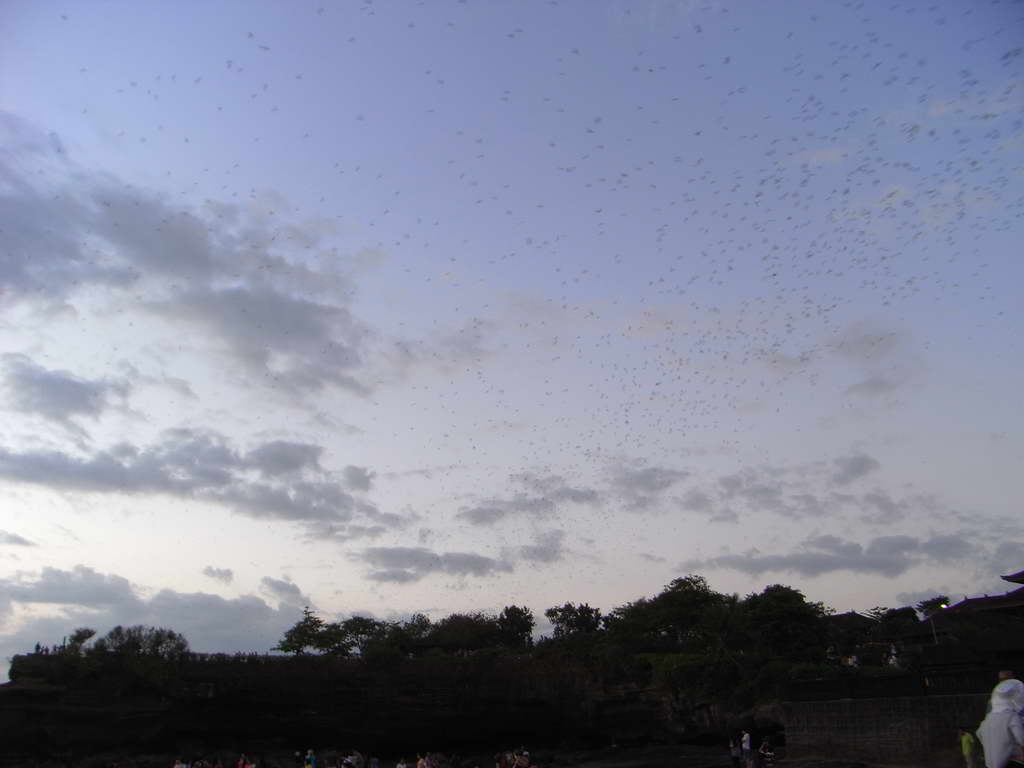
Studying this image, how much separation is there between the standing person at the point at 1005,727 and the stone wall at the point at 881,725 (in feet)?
66.7

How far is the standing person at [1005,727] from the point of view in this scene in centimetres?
601

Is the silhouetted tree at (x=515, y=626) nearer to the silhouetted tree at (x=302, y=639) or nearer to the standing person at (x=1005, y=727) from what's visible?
the silhouetted tree at (x=302, y=639)

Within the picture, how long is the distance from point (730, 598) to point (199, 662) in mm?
42052

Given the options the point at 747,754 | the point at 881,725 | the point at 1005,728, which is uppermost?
the point at 1005,728

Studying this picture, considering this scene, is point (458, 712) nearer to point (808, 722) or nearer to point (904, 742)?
point (808, 722)

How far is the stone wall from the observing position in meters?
24.0

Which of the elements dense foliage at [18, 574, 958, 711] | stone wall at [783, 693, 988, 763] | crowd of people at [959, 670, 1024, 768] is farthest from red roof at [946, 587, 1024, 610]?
crowd of people at [959, 670, 1024, 768]

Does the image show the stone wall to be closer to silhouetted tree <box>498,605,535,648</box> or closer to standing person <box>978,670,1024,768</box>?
standing person <box>978,670,1024,768</box>

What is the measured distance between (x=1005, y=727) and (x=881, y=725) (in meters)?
23.0

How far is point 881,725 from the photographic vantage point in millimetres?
25969

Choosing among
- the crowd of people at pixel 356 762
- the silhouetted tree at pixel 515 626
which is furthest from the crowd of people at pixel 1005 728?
the silhouetted tree at pixel 515 626

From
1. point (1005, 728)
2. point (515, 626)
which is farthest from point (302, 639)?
point (1005, 728)

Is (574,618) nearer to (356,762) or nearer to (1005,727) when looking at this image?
(356,762)

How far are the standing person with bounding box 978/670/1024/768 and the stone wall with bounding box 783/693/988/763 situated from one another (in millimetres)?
20324
